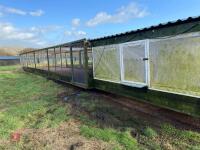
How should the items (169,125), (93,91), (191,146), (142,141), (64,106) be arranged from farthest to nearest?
(93,91) → (64,106) → (169,125) → (142,141) → (191,146)

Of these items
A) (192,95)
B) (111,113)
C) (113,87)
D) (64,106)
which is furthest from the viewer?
(113,87)

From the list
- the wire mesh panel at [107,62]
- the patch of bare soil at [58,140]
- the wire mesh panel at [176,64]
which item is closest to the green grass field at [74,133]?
the patch of bare soil at [58,140]

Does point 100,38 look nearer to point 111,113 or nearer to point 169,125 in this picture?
point 111,113

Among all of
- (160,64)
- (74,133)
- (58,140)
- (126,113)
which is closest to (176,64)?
(160,64)

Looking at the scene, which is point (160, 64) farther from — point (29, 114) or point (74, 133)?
point (29, 114)

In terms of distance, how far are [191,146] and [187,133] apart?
21.5 inches

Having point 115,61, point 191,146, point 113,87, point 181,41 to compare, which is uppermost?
point 181,41

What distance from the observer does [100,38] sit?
8.08 metres

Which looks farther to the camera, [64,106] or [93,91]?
[93,91]

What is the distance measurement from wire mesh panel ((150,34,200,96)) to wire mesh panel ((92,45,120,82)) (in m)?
1.74

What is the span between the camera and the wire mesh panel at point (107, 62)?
729 cm

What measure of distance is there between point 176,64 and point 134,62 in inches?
A: 59.8

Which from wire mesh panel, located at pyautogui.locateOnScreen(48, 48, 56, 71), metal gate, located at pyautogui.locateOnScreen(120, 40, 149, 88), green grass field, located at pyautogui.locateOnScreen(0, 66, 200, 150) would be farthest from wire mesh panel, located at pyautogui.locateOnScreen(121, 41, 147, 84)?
wire mesh panel, located at pyautogui.locateOnScreen(48, 48, 56, 71)

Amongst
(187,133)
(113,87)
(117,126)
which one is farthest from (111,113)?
(187,133)
